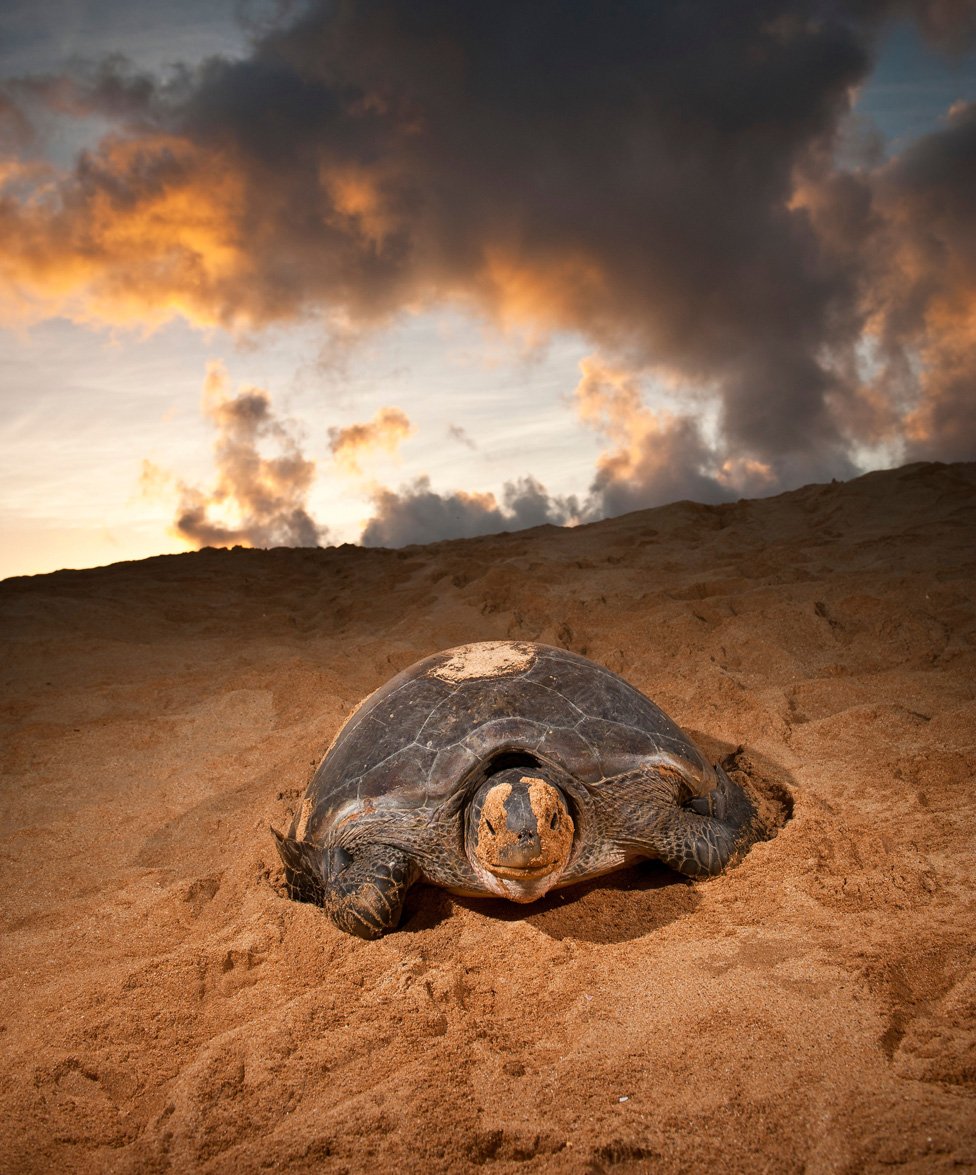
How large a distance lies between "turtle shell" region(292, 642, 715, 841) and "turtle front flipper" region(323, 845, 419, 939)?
19cm

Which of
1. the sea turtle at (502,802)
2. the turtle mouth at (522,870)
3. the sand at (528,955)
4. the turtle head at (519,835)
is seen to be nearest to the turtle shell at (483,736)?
the sea turtle at (502,802)

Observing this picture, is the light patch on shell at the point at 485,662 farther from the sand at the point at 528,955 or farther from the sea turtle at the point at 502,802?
the sand at the point at 528,955

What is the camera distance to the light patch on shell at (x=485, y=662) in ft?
10.6

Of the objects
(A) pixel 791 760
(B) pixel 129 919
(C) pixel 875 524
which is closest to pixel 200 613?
(B) pixel 129 919

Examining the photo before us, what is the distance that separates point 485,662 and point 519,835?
3.38ft

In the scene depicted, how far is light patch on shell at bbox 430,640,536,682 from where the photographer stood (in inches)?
128

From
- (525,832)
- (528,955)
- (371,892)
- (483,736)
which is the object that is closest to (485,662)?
(483,736)

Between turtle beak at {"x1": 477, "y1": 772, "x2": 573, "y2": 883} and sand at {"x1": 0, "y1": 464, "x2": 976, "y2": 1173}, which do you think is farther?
turtle beak at {"x1": 477, "y1": 772, "x2": 573, "y2": 883}

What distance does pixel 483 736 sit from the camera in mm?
2879

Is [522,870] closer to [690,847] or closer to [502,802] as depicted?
[502,802]

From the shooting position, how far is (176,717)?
525 cm

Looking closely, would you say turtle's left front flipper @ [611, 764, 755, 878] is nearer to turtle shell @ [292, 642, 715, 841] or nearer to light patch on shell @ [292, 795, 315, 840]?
turtle shell @ [292, 642, 715, 841]

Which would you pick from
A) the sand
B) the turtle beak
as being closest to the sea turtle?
the turtle beak

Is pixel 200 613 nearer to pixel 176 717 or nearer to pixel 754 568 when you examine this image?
pixel 176 717
